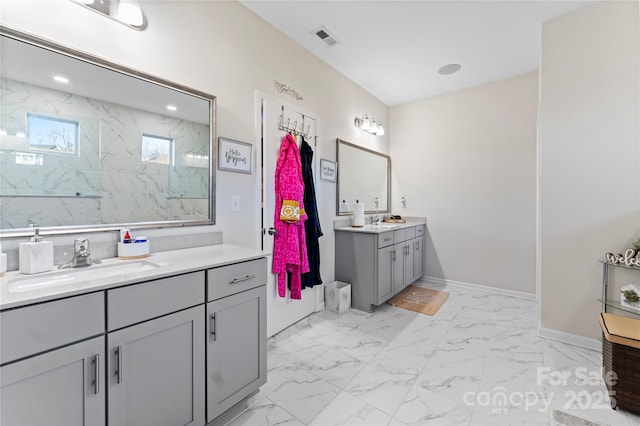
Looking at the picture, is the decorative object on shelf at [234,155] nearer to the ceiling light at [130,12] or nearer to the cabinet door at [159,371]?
the ceiling light at [130,12]

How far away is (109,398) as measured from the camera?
100 cm

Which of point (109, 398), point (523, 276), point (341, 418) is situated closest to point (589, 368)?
point (523, 276)

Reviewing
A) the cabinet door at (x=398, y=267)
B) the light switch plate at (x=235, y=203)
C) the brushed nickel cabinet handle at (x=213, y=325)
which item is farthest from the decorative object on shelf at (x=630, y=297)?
the light switch plate at (x=235, y=203)

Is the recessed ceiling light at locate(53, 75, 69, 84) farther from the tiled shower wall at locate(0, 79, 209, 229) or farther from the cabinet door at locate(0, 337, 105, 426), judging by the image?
the cabinet door at locate(0, 337, 105, 426)

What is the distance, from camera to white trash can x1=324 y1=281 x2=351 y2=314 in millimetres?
2896

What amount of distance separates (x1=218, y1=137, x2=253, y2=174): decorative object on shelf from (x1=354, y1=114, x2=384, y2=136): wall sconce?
6.20 feet

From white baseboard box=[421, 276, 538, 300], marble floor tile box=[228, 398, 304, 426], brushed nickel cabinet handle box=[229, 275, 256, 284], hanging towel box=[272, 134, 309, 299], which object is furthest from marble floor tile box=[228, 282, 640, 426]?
brushed nickel cabinet handle box=[229, 275, 256, 284]

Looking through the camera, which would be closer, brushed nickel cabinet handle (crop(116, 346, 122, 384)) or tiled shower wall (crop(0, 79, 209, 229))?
brushed nickel cabinet handle (crop(116, 346, 122, 384))

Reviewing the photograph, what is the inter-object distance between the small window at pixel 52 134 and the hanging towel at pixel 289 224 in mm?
1381

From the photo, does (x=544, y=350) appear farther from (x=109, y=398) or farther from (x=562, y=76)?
(x=109, y=398)

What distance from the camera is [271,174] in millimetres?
2396

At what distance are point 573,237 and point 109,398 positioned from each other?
3.21 metres

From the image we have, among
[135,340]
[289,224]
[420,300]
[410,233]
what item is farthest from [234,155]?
[420,300]

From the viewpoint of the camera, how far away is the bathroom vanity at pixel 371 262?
2.90 m
